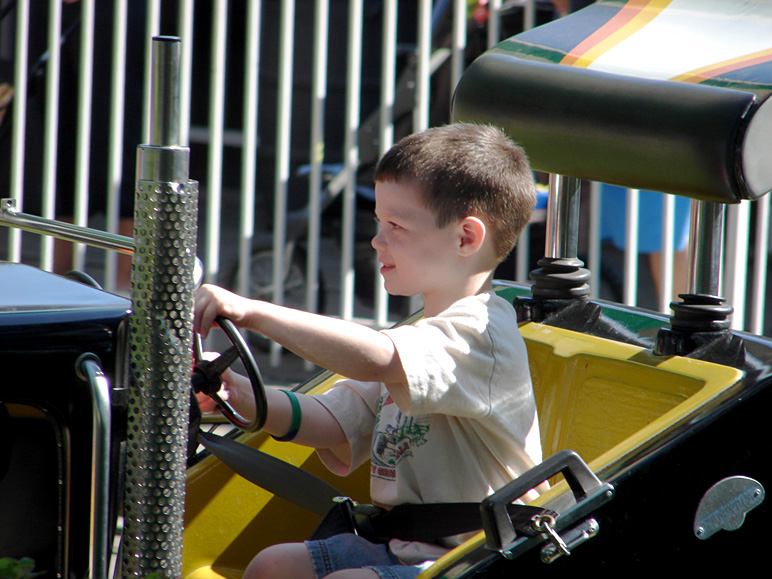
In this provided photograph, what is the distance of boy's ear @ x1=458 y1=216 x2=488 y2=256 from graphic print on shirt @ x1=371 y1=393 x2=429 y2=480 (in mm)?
239

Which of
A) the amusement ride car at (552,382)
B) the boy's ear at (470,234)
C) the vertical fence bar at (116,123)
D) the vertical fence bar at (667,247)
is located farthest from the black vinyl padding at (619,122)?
the vertical fence bar at (116,123)

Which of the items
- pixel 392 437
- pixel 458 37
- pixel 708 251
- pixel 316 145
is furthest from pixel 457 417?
pixel 458 37

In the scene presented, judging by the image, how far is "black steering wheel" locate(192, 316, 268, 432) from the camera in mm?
1063

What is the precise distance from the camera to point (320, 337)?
116cm

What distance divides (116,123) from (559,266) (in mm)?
2183

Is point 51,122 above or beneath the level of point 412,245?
above

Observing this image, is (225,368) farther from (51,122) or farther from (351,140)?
(51,122)

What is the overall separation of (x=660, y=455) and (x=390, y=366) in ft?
1.18

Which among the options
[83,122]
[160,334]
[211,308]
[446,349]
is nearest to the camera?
[160,334]

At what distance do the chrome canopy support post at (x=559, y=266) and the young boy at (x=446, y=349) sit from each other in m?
0.32

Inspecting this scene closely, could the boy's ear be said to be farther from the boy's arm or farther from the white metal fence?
the white metal fence

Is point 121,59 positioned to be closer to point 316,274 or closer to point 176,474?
point 316,274

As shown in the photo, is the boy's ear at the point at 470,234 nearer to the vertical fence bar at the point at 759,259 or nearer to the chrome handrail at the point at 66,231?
the chrome handrail at the point at 66,231

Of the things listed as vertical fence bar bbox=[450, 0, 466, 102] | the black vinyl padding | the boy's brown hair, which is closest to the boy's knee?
the boy's brown hair
